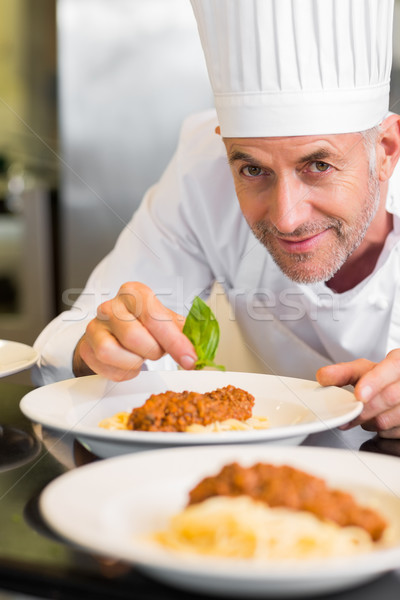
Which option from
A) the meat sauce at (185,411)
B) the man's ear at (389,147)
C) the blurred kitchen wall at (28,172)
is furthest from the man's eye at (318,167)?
the blurred kitchen wall at (28,172)

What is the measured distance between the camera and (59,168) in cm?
385

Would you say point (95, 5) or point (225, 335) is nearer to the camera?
point (225, 335)

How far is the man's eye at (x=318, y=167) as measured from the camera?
141cm

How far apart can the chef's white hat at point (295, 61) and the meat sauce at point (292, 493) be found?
0.87m

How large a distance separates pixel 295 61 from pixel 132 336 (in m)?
0.65

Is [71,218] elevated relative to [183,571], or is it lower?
lower

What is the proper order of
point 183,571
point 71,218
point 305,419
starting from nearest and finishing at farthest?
point 183,571
point 305,419
point 71,218

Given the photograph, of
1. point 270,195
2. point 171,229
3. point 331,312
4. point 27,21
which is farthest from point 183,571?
point 27,21

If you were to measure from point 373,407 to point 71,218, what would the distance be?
2.84 metres

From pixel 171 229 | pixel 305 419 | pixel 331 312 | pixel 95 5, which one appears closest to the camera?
pixel 305 419

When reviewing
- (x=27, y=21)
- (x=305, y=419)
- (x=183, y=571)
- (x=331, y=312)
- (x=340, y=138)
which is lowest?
(x=331, y=312)

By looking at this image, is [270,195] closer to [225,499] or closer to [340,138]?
[340,138]

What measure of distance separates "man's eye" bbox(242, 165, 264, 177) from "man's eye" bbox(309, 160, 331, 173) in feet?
0.33

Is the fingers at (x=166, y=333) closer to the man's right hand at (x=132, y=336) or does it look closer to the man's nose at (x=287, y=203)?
the man's right hand at (x=132, y=336)
